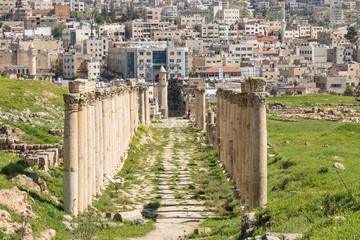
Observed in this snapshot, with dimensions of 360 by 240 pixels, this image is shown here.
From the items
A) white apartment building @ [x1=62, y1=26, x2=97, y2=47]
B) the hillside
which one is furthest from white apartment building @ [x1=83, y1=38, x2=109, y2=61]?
the hillside

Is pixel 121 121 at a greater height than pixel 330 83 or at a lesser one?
greater

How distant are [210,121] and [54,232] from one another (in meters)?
33.8

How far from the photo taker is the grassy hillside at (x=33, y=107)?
33.5 meters

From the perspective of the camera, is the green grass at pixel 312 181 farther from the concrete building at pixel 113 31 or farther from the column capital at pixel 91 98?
the concrete building at pixel 113 31

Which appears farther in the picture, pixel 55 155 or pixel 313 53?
pixel 313 53

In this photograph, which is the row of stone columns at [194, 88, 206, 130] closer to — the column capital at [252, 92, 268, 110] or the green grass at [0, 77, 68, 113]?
the green grass at [0, 77, 68, 113]

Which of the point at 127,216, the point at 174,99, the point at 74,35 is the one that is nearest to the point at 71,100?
the point at 127,216

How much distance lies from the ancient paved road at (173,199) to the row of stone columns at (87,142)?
1.85 meters

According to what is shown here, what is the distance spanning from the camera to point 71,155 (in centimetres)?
2383

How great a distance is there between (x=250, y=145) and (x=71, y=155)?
5.71m

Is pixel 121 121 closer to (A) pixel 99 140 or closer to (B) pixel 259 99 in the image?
(A) pixel 99 140

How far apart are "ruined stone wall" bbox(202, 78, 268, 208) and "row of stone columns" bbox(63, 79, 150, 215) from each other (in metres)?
5.18

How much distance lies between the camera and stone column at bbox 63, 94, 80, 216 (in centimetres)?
2348

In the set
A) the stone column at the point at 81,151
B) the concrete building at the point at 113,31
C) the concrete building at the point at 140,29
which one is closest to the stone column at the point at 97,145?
the stone column at the point at 81,151
